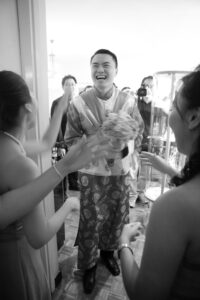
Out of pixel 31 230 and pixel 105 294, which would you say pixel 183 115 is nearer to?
pixel 31 230

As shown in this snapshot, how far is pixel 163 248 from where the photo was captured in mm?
505

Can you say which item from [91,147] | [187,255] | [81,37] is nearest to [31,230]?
[91,147]

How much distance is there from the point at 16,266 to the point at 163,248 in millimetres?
522

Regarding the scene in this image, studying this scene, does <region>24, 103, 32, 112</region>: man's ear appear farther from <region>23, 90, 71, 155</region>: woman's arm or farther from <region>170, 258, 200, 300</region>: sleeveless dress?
<region>170, 258, 200, 300</region>: sleeveless dress

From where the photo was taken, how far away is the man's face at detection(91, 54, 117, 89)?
54.4 inches

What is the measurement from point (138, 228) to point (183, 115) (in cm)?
49

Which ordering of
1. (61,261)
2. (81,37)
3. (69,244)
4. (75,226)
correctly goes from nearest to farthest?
(61,261) → (69,244) → (75,226) → (81,37)

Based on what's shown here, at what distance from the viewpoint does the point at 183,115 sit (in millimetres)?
568

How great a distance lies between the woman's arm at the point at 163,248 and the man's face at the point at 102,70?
105 centimetres

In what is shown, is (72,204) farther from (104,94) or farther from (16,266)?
(104,94)

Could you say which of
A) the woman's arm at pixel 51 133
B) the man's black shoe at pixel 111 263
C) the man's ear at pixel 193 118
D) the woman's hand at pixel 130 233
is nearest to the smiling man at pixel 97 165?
the man's black shoe at pixel 111 263

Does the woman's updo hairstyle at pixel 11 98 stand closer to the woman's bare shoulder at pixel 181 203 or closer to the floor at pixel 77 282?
the woman's bare shoulder at pixel 181 203

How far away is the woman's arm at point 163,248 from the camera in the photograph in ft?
1.61

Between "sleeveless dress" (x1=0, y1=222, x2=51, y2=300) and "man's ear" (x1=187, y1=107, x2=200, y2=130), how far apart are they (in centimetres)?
63
